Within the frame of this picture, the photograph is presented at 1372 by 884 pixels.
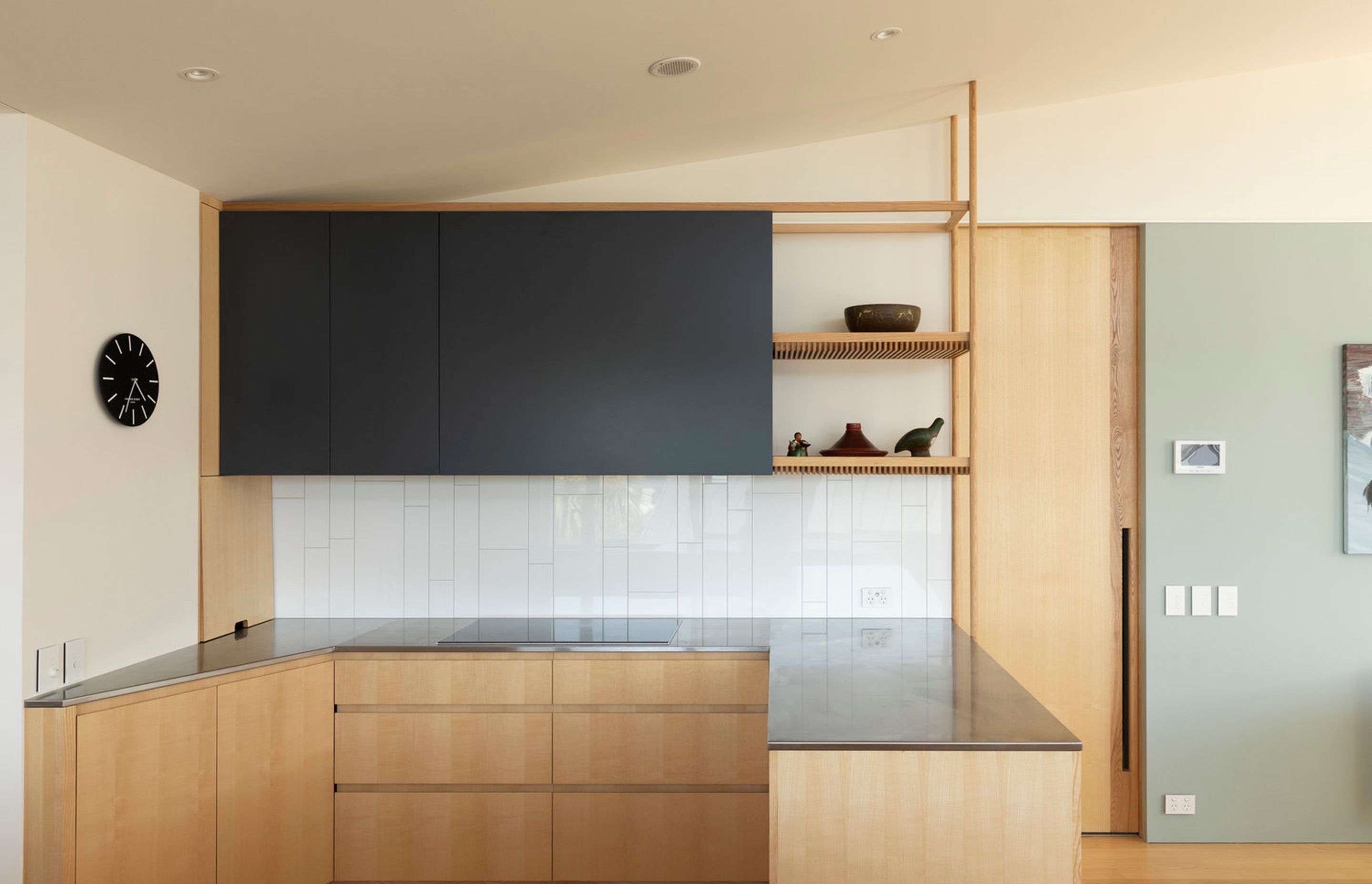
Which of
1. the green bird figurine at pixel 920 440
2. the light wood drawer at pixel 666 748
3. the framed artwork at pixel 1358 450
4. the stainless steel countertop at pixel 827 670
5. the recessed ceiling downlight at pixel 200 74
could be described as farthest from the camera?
the framed artwork at pixel 1358 450

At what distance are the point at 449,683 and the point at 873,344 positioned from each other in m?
1.80

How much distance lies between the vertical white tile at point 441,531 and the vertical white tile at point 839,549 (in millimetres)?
1434

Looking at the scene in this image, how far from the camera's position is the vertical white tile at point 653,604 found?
3.53 metres

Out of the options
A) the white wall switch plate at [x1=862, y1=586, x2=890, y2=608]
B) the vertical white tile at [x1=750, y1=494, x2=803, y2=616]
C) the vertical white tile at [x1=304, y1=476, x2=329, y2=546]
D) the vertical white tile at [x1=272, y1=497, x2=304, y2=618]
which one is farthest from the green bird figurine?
the vertical white tile at [x1=272, y1=497, x2=304, y2=618]

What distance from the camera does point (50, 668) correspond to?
2.40 meters

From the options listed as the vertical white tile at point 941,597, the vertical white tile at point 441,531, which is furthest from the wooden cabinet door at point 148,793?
the vertical white tile at point 941,597

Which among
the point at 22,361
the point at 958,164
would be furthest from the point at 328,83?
the point at 958,164

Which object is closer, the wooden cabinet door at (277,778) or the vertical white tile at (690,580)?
the wooden cabinet door at (277,778)

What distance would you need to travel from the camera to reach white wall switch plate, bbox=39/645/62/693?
2.37 metres

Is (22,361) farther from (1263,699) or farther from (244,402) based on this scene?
(1263,699)

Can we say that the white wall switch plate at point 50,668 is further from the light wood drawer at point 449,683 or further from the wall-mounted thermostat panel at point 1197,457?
the wall-mounted thermostat panel at point 1197,457

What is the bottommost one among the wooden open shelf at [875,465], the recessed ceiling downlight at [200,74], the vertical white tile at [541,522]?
the vertical white tile at [541,522]

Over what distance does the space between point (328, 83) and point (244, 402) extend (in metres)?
1.32

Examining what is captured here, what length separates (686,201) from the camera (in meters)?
3.49
